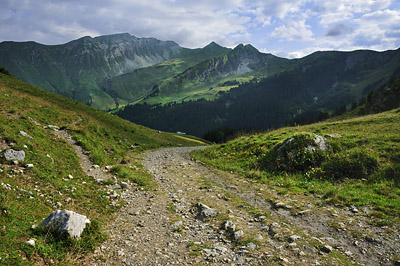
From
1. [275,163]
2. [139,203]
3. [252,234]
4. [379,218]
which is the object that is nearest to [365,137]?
[275,163]

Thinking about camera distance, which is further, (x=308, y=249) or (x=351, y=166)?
(x=351, y=166)

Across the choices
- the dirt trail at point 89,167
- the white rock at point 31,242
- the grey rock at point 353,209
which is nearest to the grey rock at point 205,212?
the white rock at point 31,242

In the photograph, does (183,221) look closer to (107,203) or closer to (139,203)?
(139,203)

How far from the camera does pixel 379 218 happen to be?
29.0ft

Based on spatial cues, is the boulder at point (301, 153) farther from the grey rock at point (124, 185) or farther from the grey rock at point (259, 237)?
the grey rock at point (124, 185)

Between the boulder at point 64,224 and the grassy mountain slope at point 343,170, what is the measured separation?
11.3 m

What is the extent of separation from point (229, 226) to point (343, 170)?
453 inches

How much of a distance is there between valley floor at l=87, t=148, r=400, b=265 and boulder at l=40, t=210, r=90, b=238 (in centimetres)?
101

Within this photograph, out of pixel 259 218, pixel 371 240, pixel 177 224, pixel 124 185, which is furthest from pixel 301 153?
pixel 124 185

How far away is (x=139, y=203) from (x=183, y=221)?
3.19 meters

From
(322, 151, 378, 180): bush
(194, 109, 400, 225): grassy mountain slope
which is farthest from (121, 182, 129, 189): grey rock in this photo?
(322, 151, 378, 180): bush

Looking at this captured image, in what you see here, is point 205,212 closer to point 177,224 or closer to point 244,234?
point 177,224

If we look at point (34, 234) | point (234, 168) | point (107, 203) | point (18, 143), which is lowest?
point (234, 168)

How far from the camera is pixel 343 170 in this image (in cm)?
1476
